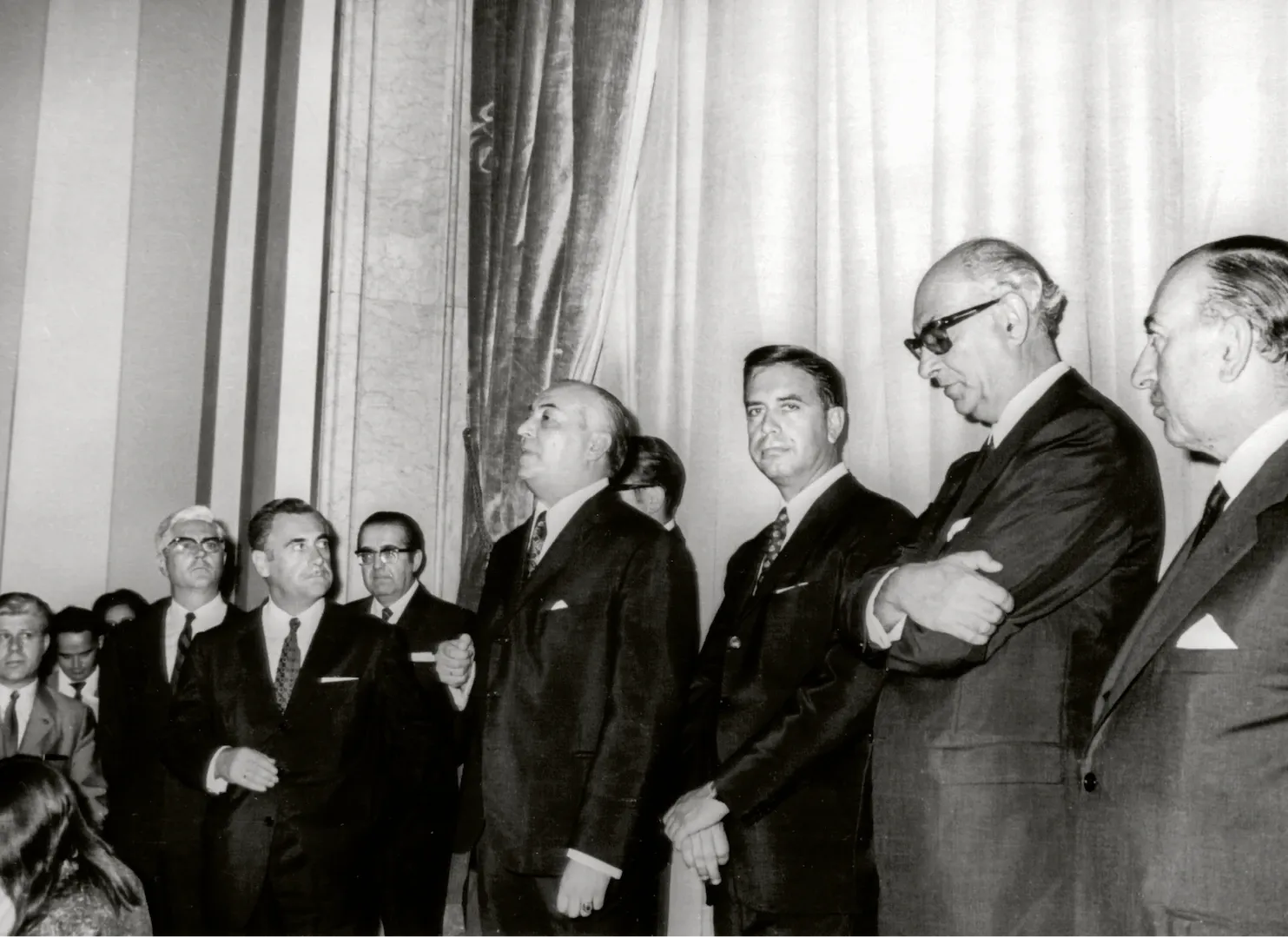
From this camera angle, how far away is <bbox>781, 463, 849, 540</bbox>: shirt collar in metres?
2.69

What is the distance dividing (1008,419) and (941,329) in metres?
0.20

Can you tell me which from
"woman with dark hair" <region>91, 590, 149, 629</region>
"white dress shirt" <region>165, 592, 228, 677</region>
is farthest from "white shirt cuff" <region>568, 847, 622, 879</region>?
"woman with dark hair" <region>91, 590, 149, 629</region>

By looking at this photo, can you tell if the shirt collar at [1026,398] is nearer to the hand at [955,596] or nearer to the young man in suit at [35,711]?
the hand at [955,596]

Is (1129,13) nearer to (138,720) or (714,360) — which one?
(714,360)

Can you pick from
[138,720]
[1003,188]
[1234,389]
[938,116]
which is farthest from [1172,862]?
[138,720]

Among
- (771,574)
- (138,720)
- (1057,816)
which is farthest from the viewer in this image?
(138,720)

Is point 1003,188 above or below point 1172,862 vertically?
above

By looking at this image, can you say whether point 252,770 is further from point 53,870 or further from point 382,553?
point 382,553

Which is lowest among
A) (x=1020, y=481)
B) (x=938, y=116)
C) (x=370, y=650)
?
(x=370, y=650)

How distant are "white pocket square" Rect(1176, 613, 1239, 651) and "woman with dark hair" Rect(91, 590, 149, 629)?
4254 millimetres

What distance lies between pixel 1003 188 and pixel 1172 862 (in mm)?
1845

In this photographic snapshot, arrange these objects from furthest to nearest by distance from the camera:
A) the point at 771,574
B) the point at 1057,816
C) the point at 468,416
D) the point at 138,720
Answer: the point at 468,416 < the point at 138,720 < the point at 771,574 < the point at 1057,816

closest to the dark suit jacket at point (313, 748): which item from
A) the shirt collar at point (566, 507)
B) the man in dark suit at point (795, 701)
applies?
the shirt collar at point (566, 507)

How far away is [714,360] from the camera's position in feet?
12.0
